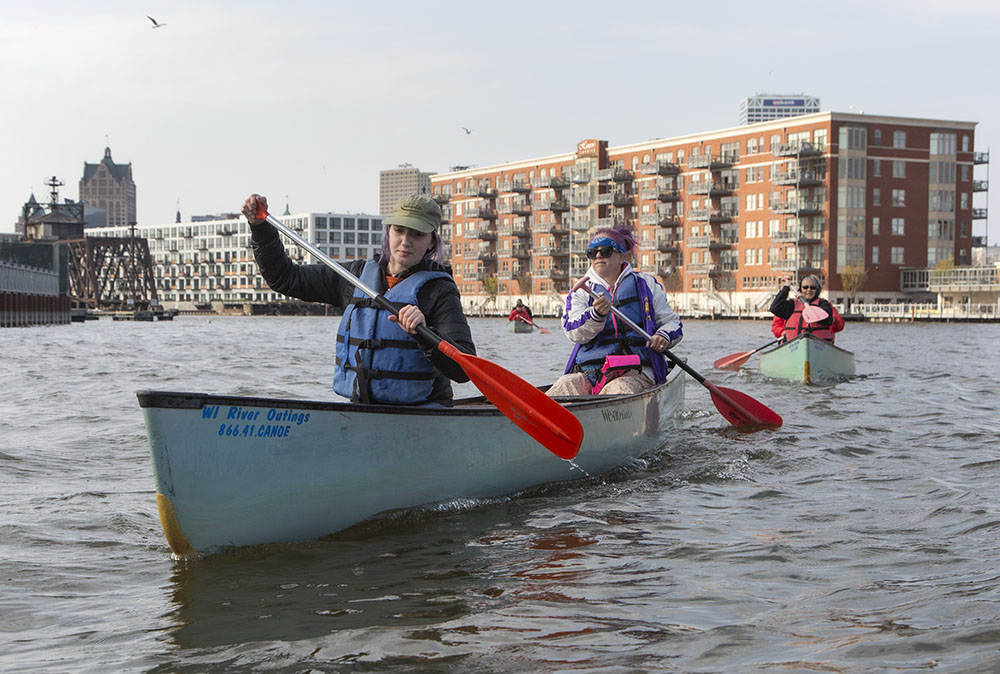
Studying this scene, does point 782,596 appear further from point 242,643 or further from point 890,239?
point 890,239

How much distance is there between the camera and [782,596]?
16.1 ft

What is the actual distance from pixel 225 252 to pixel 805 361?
171113 millimetres

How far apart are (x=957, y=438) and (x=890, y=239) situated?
73162mm

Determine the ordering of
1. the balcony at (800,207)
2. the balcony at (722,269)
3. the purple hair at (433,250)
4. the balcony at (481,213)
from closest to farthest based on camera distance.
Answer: the purple hair at (433,250) < the balcony at (800,207) < the balcony at (722,269) < the balcony at (481,213)

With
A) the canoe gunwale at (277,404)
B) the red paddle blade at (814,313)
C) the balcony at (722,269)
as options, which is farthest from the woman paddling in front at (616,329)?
the balcony at (722,269)

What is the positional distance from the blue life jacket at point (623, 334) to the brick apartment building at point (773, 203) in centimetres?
6372

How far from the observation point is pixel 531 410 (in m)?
6.52

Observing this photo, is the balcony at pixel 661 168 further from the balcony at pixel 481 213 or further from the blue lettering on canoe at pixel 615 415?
the blue lettering on canoe at pixel 615 415

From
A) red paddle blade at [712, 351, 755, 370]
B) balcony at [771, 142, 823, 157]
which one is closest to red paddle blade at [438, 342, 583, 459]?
red paddle blade at [712, 351, 755, 370]

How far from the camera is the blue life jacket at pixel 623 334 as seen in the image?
30.7 feet

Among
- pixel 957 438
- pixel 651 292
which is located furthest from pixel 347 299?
pixel 957 438

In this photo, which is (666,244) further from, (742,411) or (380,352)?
(380,352)

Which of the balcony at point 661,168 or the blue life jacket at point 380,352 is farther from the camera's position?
the balcony at point 661,168

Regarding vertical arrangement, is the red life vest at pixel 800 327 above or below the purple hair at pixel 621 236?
below
